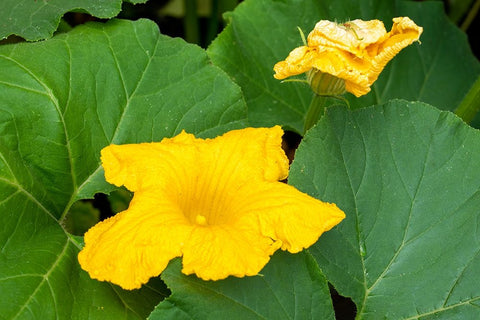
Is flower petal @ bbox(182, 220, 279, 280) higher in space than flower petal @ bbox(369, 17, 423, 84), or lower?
lower

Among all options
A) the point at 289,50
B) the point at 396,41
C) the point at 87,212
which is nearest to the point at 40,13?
the point at 87,212

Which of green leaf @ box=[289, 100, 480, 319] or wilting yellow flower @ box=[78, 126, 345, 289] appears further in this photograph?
green leaf @ box=[289, 100, 480, 319]

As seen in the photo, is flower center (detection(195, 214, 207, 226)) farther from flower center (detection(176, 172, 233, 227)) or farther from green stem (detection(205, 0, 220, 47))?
green stem (detection(205, 0, 220, 47))

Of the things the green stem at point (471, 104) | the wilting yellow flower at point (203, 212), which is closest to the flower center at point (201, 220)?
the wilting yellow flower at point (203, 212)

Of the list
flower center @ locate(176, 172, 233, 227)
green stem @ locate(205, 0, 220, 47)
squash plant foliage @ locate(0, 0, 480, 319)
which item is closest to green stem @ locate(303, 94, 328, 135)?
squash plant foliage @ locate(0, 0, 480, 319)

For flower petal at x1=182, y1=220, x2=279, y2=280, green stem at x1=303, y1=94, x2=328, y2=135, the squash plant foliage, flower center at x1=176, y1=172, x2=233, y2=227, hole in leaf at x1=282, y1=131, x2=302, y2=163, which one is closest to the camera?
flower petal at x1=182, y1=220, x2=279, y2=280

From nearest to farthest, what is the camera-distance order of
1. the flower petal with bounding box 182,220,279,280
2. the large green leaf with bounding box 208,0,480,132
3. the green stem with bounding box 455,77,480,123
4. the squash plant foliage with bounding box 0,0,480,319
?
1. the flower petal with bounding box 182,220,279,280
2. the squash plant foliage with bounding box 0,0,480,319
3. the green stem with bounding box 455,77,480,123
4. the large green leaf with bounding box 208,0,480,132

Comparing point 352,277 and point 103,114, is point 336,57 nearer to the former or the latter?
point 352,277
